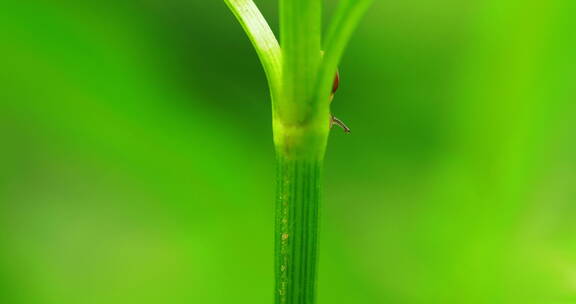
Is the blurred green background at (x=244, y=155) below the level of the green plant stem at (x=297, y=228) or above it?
above

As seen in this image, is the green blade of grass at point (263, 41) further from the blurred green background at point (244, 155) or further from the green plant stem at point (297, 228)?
the blurred green background at point (244, 155)

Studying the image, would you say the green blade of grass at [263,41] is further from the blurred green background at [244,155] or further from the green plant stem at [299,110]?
the blurred green background at [244,155]

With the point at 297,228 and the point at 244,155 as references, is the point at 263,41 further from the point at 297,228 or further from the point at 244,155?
the point at 244,155

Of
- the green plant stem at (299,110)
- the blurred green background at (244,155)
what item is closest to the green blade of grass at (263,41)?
the green plant stem at (299,110)

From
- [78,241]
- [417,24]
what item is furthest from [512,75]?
[78,241]

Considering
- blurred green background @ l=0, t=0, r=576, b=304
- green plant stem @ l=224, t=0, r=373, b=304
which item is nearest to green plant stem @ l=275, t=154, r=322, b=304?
green plant stem @ l=224, t=0, r=373, b=304

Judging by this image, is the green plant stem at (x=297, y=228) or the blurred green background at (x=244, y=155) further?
the blurred green background at (x=244, y=155)
